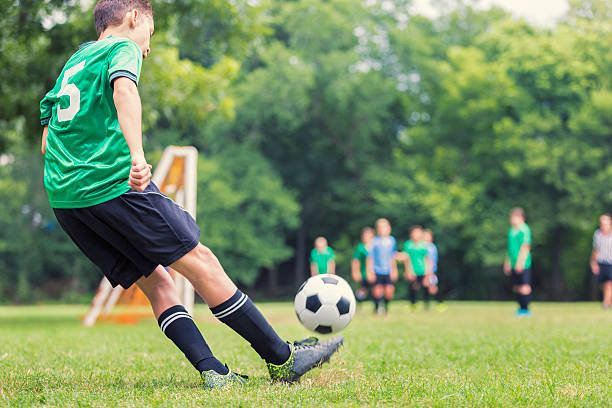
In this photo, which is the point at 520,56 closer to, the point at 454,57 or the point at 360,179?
the point at 454,57

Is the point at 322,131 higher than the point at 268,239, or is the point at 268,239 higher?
the point at 322,131

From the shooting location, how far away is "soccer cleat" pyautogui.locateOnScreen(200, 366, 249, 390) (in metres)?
3.60

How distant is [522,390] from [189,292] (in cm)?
792

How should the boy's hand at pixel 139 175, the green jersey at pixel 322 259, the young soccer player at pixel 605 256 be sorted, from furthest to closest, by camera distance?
the green jersey at pixel 322 259
the young soccer player at pixel 605 256
the boy's hand at pixel 139 175

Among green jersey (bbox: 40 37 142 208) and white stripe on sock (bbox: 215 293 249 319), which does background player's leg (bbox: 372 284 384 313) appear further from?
green jersey (bbox: 40 37 142 208)

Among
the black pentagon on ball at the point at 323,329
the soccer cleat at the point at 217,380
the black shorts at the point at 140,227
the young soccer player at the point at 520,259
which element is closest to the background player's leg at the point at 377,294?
the young soccer player at the point at 520,259

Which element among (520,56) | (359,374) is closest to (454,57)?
(520,56)

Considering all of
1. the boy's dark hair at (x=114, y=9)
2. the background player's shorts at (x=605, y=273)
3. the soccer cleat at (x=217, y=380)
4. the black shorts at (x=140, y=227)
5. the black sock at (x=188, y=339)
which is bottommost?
the background player's shorts at (x=605, y=273)

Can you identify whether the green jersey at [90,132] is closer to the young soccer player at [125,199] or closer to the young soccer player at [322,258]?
the young soccer player at [125,199]

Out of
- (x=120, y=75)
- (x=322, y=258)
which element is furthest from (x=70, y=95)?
(x=322, y=258)

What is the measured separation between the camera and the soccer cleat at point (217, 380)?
360 cm

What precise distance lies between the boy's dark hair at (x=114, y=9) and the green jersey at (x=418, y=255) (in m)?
13.0

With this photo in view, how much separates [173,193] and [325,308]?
7.75 metres

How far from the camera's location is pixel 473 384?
3.84 m
